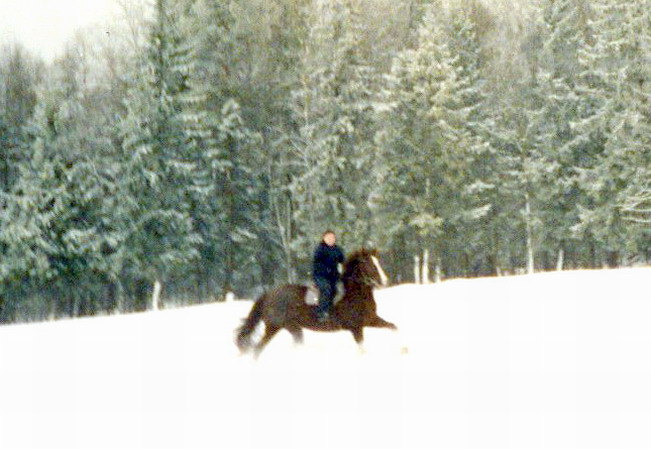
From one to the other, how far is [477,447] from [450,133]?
37066 millimetres

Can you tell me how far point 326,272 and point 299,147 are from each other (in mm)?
33068

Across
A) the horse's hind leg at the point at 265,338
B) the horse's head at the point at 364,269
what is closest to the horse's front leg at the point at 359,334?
the horse's head at the point at 364,269

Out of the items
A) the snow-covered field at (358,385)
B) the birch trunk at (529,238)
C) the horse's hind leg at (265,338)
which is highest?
the birch trunk at (529,238)

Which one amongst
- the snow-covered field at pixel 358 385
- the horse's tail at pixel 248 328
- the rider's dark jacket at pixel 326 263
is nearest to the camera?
the snow-covered field at pixel 358 385

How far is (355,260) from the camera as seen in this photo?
16984mm

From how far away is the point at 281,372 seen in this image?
610 inches

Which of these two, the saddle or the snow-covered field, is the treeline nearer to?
the snow-covered field

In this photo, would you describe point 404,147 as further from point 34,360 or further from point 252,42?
point 34,360

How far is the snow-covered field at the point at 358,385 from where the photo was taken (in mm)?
10492

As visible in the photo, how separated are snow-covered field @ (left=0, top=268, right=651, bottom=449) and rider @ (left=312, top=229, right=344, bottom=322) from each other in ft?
3.18

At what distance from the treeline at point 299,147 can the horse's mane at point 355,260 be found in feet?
84.5

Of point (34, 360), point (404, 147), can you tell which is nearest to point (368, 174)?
point (404, 147)

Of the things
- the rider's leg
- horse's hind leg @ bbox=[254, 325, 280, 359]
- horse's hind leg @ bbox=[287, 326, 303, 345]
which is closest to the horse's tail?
horse's hind leg @ bbox=[254, 325, 280, 359]

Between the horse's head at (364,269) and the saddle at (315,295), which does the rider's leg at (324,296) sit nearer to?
the saddle at (315,295)
